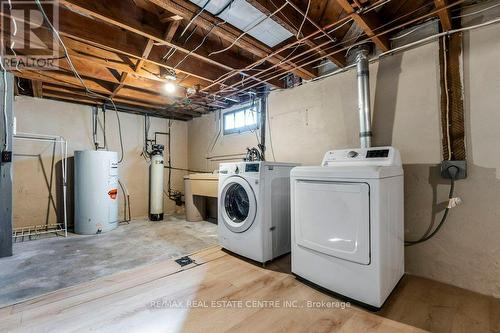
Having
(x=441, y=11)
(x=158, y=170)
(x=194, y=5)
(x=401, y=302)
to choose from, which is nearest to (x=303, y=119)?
(x=441, y=11)

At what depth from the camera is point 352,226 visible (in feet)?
5.20

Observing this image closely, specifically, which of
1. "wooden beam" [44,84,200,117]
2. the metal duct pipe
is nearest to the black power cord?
the metal duct pipe

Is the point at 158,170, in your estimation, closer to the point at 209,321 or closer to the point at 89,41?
the point at 89,41

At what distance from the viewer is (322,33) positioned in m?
2.03

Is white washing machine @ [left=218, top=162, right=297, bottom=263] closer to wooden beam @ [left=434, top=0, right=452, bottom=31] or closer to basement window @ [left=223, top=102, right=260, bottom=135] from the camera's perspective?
basement window @ [left=223, top=102, right=260, bottom=135]

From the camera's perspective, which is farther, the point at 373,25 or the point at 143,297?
the point at 373,25

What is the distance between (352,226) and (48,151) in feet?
15.0

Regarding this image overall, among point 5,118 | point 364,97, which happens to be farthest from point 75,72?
point 364,97

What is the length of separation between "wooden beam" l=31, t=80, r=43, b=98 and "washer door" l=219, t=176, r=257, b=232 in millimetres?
2997

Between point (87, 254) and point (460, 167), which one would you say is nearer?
point (460, 167)

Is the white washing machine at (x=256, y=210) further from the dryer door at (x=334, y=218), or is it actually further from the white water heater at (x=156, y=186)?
the white water heater at (x=156, y=186)

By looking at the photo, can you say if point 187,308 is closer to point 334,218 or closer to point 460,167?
point 334,218

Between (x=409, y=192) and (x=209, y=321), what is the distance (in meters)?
2.04

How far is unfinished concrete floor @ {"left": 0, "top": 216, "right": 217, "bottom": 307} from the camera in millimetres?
1944
